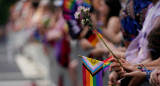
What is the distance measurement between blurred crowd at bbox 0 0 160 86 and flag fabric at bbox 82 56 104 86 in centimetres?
11

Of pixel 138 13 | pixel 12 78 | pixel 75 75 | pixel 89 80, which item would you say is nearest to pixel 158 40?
pixel 89 80

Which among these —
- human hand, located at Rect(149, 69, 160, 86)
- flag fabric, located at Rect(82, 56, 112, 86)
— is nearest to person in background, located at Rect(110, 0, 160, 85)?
flag fabric, located at Rect(82, 56, 112, 86)

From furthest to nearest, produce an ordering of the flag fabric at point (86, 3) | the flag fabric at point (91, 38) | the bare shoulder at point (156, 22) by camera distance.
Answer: the flag fabric at point (91, 38) < the flag fabric at point (86, 3) < the bare shoulder at point (156, 22)

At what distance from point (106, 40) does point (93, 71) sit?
6.65 ft

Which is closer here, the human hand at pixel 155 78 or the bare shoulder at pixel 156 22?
the human hand at pixel 155 78

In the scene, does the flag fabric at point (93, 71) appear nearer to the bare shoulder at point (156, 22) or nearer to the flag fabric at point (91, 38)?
the bare shoulder at point (156, 22)

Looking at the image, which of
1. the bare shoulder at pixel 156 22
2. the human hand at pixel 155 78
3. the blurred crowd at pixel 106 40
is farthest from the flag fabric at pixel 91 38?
the human hand at pixel 155 78

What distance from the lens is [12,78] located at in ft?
43.5

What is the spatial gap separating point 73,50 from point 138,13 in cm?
288

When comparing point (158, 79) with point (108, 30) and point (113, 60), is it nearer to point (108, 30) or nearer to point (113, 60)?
point (113, 60)

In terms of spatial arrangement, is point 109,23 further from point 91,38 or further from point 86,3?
point 86,3

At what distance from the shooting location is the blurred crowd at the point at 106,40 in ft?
10.8

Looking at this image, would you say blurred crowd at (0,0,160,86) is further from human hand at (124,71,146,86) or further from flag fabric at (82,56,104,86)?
flag fabric at (82,56,104,86)

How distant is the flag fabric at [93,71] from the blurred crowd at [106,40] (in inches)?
4.2
